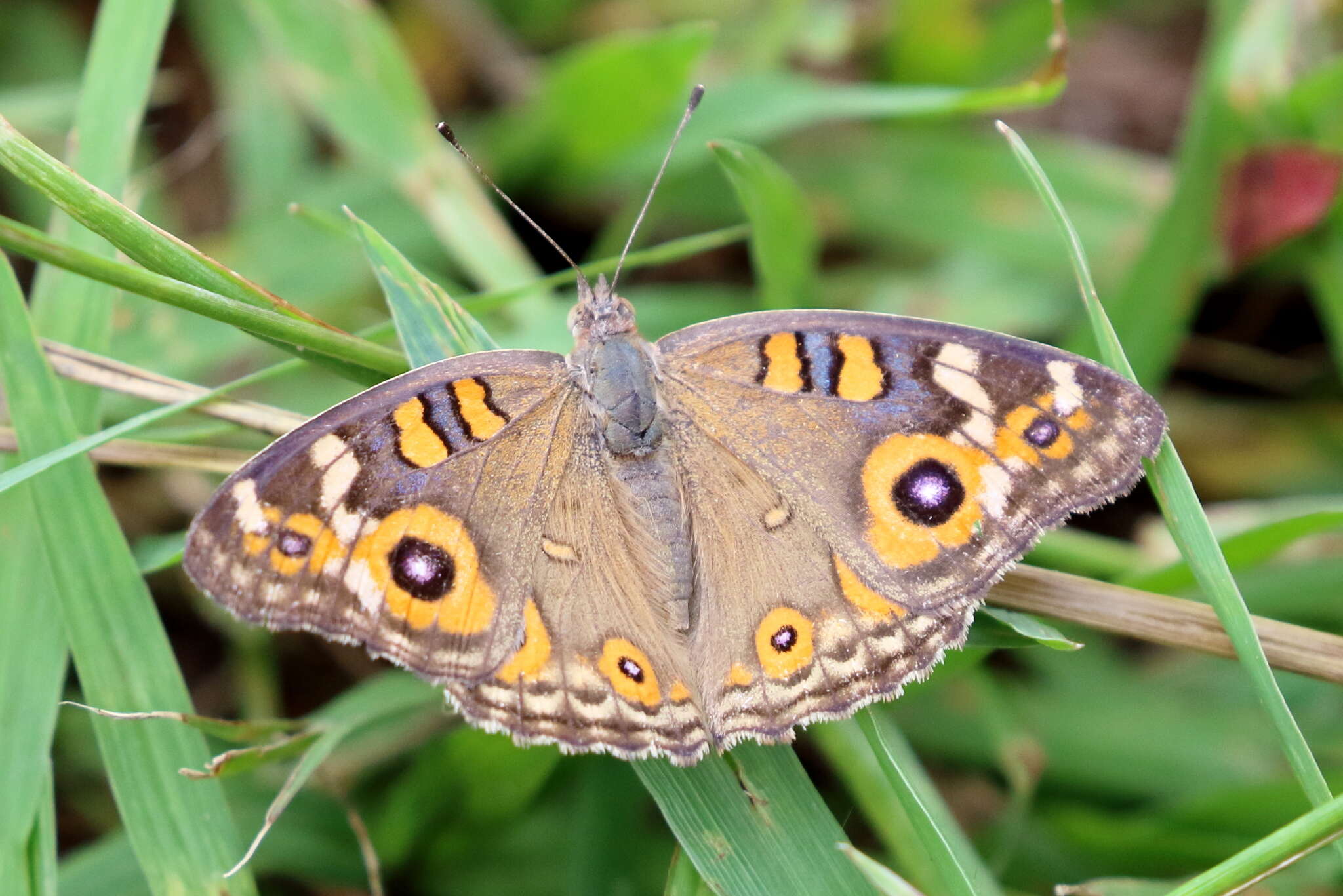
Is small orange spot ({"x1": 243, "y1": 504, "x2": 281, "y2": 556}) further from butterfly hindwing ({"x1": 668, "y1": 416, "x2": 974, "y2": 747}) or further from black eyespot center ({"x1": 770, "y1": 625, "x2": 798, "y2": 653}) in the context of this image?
black eyespot center ({"x1": 770, "y1": 625, "x2": 798, "y2": 653})

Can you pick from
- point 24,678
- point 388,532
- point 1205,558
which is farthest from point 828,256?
point 24,678

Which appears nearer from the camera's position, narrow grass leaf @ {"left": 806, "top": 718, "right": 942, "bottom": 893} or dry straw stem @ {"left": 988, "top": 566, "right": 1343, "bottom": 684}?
dry straw stem @ {"left": 988, "top": 566, "right": 1343, "bottom": 684}

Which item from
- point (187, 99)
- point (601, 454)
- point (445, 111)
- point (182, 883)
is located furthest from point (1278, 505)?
point (187, 99)

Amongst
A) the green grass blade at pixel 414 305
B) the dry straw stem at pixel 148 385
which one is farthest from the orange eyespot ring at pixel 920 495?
the dry straw stem at pixel 148 385

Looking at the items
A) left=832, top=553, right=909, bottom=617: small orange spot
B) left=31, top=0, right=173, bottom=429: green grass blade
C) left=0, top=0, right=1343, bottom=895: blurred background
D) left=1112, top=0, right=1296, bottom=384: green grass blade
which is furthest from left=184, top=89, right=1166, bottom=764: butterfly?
left=1112, top=0, right=1296, bottom=384: green grass blade

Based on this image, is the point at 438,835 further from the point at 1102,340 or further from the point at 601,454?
the point at 1102,340

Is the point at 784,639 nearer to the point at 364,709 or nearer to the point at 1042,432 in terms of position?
the point at 1042,432

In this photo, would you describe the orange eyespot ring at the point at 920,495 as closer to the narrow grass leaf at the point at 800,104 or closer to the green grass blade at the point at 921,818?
the green grass blade at the point at 921,818
